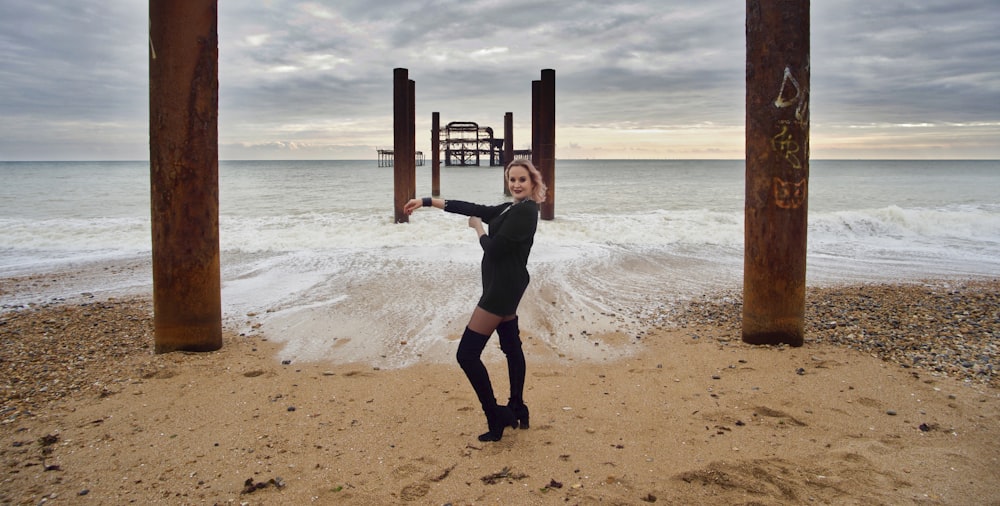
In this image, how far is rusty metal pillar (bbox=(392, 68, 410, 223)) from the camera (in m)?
13.5

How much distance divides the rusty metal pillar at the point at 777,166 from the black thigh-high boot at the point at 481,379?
2.40m

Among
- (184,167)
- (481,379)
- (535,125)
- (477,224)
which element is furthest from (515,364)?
(535,125)

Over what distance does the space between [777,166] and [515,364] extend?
2.49m

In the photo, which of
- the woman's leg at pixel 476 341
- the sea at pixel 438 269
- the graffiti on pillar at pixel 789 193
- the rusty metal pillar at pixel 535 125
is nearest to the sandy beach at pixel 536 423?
the woman's leg at pixel 476 341

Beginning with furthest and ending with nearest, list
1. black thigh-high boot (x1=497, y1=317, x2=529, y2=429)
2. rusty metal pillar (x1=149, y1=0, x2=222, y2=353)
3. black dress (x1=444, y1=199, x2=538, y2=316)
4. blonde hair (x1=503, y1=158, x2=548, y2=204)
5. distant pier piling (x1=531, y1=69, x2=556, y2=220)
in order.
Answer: distant pier piling (x1=531, y1=69, x2=556, y2=220) < rusty metal pillar (x1=149, y1=0, x2=222, y2=353) < black thigh-high boot (x1=497, y1=317, x2=529, y2=429) < blonde hair (x1=503, y1=158, x2=548, y2=204) < black dress (x1=444, y1=199, x2=538, y2=316)

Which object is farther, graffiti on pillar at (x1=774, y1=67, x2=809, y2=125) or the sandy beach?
graffiti on pillar at (x1=774, y1=67, x2=809, y2=125)

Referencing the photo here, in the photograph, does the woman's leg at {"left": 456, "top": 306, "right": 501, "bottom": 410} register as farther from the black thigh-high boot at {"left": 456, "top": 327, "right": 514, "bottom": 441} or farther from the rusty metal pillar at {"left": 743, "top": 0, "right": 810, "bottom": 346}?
the rusty metal pillar at {"left": 743, "top": 0, "right": 810, "bottom": 346}

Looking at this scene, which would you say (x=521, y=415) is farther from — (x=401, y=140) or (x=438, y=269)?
(x=401, y=140)

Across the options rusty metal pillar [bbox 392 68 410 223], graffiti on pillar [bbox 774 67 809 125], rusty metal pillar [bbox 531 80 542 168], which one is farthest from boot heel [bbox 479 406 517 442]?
rusty metal pillar [bbox 531 80 542 168]

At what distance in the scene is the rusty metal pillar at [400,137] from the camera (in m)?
13.5

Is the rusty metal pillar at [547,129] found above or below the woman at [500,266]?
above

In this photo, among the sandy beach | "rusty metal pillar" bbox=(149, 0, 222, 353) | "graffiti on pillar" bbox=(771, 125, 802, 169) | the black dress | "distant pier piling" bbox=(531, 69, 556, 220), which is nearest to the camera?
the sandy beach

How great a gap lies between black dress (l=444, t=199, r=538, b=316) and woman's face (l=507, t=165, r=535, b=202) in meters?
0.04

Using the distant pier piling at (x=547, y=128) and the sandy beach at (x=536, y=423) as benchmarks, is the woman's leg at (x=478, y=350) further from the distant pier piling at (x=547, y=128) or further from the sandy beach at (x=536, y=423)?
the distant pier piling at (x=547, y=128)
